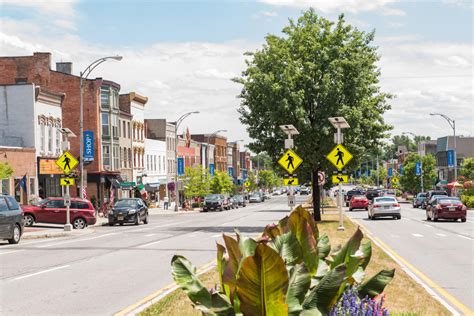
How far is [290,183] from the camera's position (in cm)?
2723

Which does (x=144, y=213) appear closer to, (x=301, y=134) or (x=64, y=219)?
(x=64, y=219)

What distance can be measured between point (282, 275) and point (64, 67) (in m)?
68.0

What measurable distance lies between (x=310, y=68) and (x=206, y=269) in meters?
19.7

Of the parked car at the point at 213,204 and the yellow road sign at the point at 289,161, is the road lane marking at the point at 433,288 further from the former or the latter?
the parked car at the point at 213,204

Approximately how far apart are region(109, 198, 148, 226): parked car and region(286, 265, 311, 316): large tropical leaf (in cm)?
3736

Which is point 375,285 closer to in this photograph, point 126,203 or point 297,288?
point 297,288

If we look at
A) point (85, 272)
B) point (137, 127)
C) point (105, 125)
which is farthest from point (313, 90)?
point (137, 127)

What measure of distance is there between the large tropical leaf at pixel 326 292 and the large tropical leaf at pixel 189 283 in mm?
764

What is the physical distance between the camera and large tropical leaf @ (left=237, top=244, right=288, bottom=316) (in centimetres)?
484

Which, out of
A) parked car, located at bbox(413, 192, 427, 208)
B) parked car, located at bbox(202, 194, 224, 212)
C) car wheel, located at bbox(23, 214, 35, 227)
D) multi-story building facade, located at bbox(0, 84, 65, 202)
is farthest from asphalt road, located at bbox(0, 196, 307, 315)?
parked car, located at bbox(413, 192, 427, 208)

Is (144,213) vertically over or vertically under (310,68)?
under

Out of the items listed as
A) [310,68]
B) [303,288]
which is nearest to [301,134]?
[310,68]

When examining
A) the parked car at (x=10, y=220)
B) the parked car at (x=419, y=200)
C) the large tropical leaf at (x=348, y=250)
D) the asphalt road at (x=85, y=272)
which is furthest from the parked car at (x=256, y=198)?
the large tropical leaf at (x=348, y=250)

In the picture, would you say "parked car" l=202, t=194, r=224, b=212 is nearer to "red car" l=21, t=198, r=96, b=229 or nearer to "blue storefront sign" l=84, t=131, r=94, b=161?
"blue storefront sign" l=84, t=131, r=94, b=161
